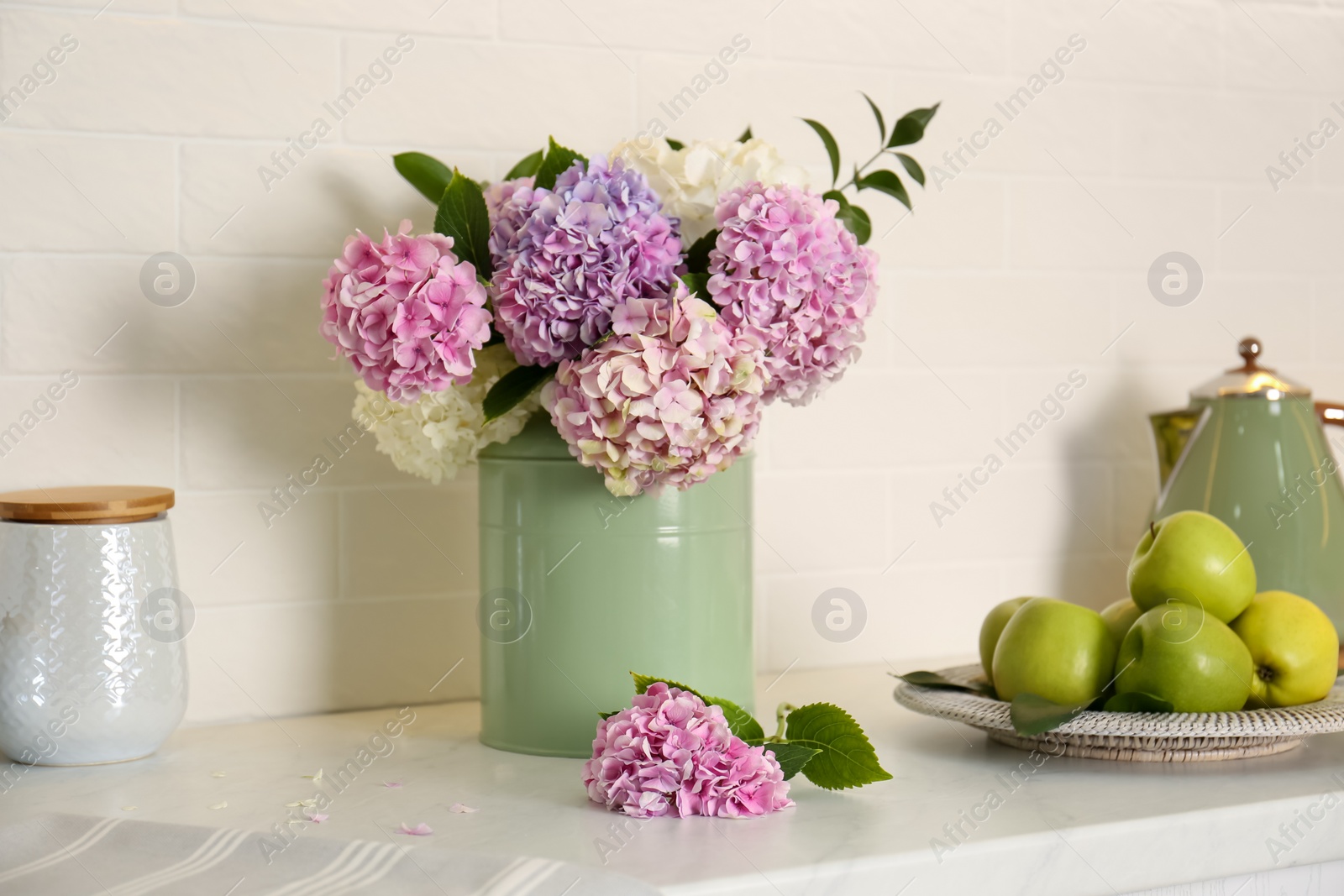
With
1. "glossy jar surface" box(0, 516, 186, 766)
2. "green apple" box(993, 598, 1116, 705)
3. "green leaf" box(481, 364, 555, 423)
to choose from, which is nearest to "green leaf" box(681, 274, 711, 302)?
"green leaf" box(481, 364, 555, 423)

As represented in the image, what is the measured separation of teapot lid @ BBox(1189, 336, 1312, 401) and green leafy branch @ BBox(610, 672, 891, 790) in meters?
0.62

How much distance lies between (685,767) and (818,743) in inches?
3.7

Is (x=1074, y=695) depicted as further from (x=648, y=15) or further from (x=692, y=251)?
(x=648, y=15)

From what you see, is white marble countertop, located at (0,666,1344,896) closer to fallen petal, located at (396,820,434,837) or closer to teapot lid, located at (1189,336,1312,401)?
fallen petal, located at (396,820,434,837)

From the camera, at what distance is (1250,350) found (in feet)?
3.99

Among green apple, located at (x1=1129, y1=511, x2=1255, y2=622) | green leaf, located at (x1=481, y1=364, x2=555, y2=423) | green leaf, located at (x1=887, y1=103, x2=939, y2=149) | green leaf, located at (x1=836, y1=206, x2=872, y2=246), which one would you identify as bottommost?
green apple, located at (x1=1129, y1=511, x2=1255, y2=622)

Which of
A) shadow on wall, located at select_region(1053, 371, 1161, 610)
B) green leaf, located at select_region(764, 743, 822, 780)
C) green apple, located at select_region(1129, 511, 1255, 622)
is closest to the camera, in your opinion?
green leaf, located at select_region(764, 743, 822, 780)

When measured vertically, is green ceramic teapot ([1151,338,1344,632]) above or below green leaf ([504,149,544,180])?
below

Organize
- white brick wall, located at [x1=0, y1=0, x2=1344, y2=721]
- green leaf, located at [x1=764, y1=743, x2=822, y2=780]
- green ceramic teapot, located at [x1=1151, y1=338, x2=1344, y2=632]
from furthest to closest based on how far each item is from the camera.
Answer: green ceramic teapot, located at [x1=1151, y1=338, x2=1344, y2=632] → white brick wall, located at [x1=0, y1=0, x2=1344, y2=721] → green leaf, located at [x1=764, y1=743, x2=822, y2=780]

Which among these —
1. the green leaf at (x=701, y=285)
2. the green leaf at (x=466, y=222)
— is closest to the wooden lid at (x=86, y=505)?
the green leaf at (x=466, y=222)

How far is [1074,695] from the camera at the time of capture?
86 centimetres

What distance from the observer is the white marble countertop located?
27.4 inches

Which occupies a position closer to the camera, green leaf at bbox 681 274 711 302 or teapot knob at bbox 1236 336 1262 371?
green leaf at bbox 681 274 711 302

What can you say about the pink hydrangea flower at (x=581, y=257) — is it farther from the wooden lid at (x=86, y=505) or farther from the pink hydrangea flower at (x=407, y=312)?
the wooden lid at (x=86, y=505)
